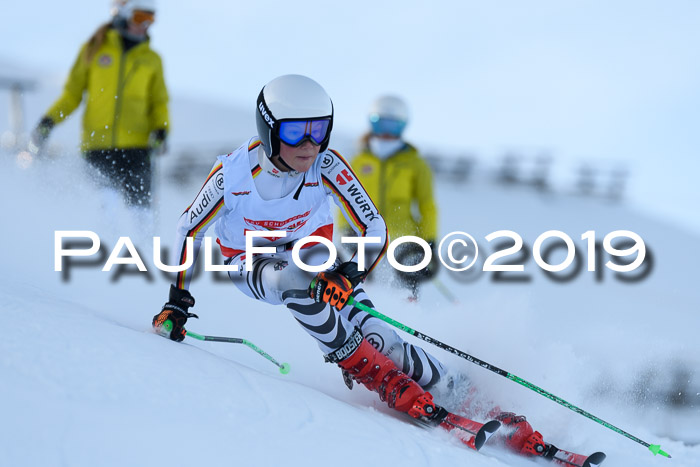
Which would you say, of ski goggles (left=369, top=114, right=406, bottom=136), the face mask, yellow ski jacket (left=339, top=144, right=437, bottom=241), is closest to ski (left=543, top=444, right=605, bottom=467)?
yellow ski jacket (left=339, top=144, right=437, bottom=241)

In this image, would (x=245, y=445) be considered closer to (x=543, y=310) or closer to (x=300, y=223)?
(x=300, y=223)

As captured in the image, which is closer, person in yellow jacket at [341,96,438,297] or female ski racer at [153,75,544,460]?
Result: female ski racer at [153,75,544,460]

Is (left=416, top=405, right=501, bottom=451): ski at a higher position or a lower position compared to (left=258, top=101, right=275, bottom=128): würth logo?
lower

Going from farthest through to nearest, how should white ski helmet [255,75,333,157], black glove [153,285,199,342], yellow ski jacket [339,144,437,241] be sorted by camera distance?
yellow ski jacket [339,144,437,241]
black glove [153,285,199,342]
white ski helmet [255,75,333,157]

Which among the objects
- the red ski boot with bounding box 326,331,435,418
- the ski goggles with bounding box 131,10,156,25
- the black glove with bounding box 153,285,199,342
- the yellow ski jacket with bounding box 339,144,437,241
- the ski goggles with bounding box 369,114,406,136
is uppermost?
the ski goggles with bounding box 131,10,156,25

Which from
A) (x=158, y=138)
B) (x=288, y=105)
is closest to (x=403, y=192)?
(x=158, y=138)

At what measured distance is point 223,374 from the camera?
3.02 meters

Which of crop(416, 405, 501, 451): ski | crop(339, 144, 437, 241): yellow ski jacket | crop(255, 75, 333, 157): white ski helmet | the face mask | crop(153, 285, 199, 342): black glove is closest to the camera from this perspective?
crop(416, 405, 501, 451): ski

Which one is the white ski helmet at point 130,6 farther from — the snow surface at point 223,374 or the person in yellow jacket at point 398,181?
the person in yellow jacket at point 398,181

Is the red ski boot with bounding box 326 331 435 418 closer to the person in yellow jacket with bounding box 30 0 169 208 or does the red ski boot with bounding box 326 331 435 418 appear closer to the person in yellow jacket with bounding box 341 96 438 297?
the person in yellow jacket with bounding box 341 96 438 297

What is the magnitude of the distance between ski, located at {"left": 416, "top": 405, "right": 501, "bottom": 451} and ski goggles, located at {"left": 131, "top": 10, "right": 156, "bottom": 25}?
4379 mm

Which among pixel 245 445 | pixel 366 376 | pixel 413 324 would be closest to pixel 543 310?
pixel 413 324

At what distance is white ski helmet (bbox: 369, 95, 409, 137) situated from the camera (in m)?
7.05

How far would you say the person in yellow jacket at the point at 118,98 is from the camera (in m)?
6.00
